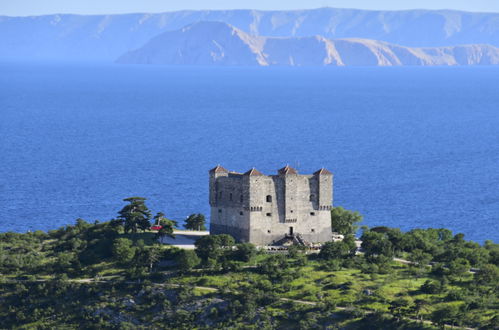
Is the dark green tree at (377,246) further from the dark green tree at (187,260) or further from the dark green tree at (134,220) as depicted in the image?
the dark green tree at (134,220)

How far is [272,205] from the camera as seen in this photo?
410 ft

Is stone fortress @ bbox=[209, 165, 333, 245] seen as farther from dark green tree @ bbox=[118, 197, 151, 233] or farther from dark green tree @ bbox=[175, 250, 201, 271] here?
dark green tree @ bbox=[175, 250, 201, 271]

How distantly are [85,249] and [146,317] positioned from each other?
766 inches

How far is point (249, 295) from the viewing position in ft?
356

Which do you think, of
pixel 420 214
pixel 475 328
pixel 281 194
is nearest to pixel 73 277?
pixel 281 194

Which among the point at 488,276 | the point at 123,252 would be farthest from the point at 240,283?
the point at 488,276

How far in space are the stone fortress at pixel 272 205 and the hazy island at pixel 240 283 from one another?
3.07m

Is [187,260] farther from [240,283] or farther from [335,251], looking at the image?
[335,251]

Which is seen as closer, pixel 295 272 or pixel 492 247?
pixel 295 272

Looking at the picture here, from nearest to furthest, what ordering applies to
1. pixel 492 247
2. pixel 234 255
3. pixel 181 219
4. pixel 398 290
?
1. pixel 398 290
2. pixel 234 255
3. pixel 492 247
4. pixel 181 219

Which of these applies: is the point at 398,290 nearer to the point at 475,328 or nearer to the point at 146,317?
the point at 475,328

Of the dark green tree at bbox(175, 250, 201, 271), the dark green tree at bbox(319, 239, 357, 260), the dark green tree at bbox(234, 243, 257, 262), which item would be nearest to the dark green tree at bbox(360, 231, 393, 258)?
the dark green tree at bbox(319, 239, 357, 260)

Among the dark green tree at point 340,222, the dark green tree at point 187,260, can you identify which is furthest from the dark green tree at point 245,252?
the dark green tree at point 340,222

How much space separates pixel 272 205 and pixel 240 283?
48.3 feet
